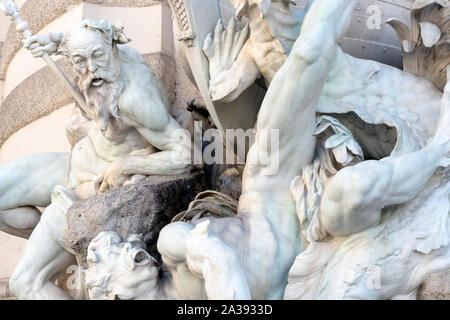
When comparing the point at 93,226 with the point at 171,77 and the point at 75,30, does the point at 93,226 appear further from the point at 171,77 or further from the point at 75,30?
the point at 171,77

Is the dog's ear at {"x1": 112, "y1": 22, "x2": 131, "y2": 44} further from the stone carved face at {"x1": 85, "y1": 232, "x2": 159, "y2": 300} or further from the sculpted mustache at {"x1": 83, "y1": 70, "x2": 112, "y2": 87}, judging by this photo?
the stone carved face at {"x1": 85, "y1": 232, "x2": 159, "y2": 300}

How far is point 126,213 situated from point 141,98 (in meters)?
0.53

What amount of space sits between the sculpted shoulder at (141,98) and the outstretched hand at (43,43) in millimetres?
301

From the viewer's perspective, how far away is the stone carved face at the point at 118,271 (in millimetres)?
2578

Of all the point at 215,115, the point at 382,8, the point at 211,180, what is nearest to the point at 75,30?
the point at 215,115

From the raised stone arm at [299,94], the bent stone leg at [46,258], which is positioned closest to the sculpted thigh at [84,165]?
the bent stone leg at [46,258]

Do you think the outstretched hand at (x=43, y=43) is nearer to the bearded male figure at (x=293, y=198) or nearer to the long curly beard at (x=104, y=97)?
the long curly beard at (x=104, y=97)

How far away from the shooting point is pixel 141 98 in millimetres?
3143

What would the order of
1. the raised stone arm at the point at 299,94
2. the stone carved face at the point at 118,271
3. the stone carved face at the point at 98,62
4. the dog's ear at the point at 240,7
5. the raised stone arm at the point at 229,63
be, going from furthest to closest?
the stone carved face at the point at 98,62 < the raised stone arm at the point at 229,63 < the dog's ear at the point at 240,7 < the stone carved face at the point at 118,271 < the raised stone arm at the point at 299,94

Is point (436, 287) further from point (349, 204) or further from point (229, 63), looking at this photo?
point (229, 63)

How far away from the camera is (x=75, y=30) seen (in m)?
3.08

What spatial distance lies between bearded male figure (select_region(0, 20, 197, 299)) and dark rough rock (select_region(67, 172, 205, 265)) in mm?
138

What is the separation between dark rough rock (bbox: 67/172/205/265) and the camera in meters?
2.92

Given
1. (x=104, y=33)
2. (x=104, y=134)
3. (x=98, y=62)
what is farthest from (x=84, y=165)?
(x=104, y=33)
